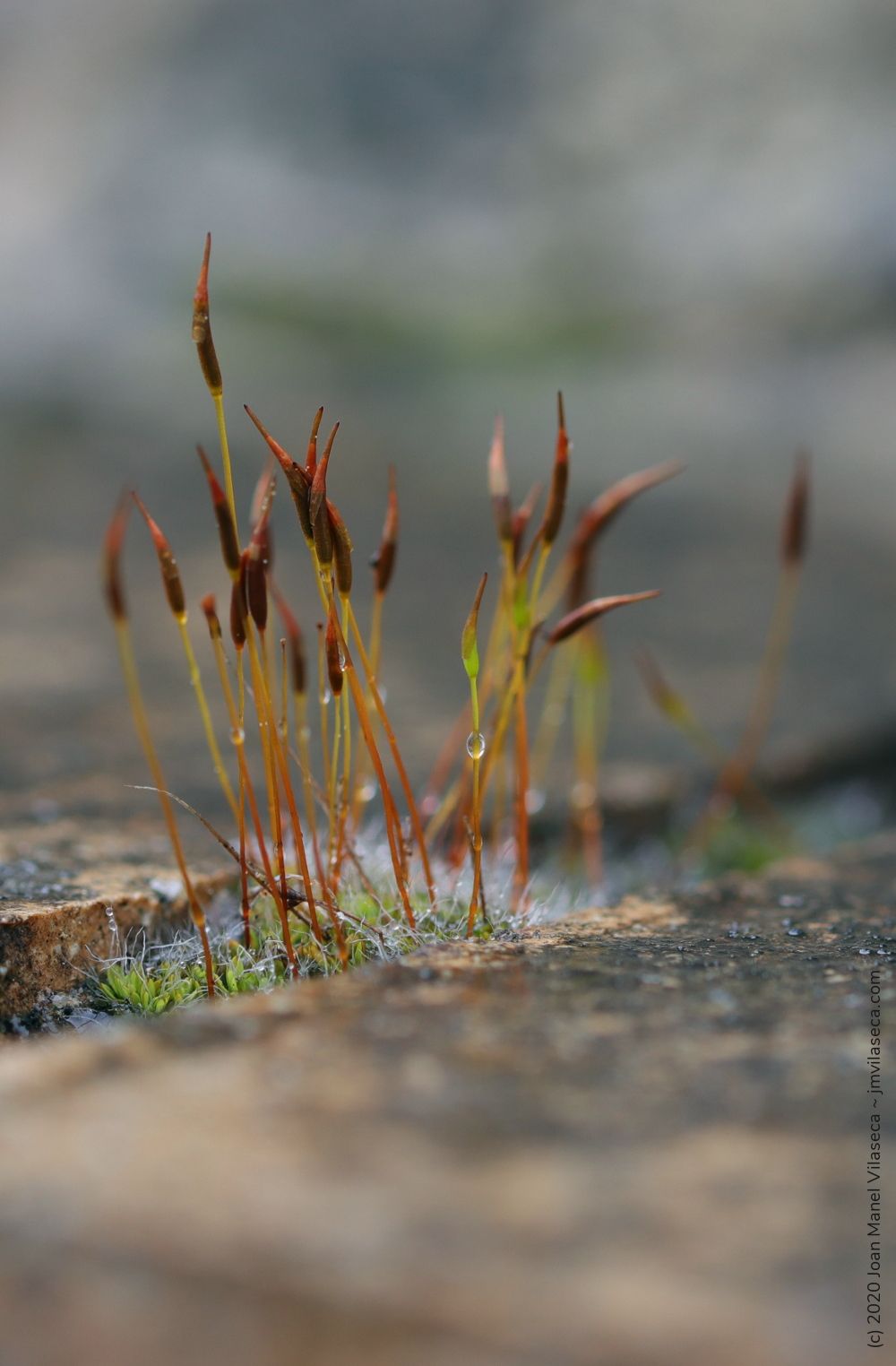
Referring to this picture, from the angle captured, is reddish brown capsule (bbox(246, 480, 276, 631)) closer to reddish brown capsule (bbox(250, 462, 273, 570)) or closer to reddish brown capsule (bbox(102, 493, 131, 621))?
reddish brown capsule (bbox(250, 462, 273, 570))

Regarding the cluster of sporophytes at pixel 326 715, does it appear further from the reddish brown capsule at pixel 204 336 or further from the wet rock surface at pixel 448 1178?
the wet rock surface at pixel 448 1178

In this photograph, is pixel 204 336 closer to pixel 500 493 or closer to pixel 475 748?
pixel 500 493

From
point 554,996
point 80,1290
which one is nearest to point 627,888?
point 554,996

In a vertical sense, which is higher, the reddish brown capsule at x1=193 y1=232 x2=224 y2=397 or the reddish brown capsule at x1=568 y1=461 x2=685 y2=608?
the reddish brown capsule at x1=193 y1=232 x2=224 y2=397

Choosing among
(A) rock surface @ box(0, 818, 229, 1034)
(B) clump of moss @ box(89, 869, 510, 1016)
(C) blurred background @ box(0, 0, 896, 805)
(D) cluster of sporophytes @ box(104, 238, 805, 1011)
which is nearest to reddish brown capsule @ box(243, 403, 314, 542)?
(D) cluster of sporophytes @ box(104, 238, 805, 1011)

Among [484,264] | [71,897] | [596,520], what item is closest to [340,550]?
[596,520]

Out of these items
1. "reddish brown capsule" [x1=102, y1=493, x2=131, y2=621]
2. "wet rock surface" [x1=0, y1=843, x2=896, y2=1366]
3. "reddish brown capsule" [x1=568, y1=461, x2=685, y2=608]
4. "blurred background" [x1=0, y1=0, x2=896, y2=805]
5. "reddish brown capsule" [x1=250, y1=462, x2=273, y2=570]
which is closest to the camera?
"wet rock surface" [x1=0, y1=843, x2=896, y2=1366]

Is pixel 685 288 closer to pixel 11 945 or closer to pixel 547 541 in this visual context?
pixel 547 541
